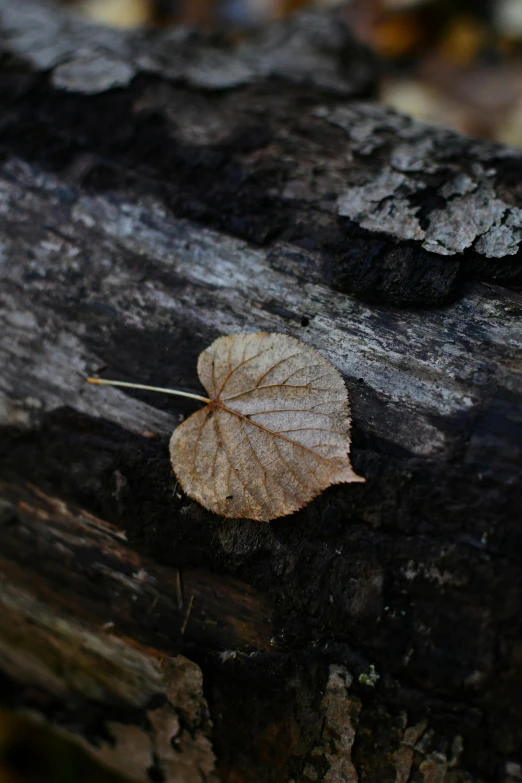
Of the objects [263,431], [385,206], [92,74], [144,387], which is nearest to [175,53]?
[92,74]

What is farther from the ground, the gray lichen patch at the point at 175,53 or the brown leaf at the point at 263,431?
the gray lichen patch at the point at 175,53

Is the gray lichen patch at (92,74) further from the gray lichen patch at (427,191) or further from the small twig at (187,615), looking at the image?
the small twig at (187,615)

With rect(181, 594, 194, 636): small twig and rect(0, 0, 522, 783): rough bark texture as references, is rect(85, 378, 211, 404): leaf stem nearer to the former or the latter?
rect(0, 0, 522, 783): rough bark texture

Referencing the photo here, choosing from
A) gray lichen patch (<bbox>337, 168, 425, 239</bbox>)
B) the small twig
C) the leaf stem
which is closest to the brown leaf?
the leaf stem

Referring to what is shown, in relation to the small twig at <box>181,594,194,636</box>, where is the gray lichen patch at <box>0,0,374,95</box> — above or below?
above

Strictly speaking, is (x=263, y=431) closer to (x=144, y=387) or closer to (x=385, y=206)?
(x=144, y=387)

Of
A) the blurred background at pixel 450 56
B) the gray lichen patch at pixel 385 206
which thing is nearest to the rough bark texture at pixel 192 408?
the gray lichen patch at pixel 385 206

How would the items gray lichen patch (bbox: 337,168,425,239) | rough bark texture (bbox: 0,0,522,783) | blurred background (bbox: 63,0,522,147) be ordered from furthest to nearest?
1. blurred background (bbox: 63,0,522,147)
2. gray lichen patch (bbox: 337,168,425,239)
3. rough bark texture (bbox: 0,0,522,783)
